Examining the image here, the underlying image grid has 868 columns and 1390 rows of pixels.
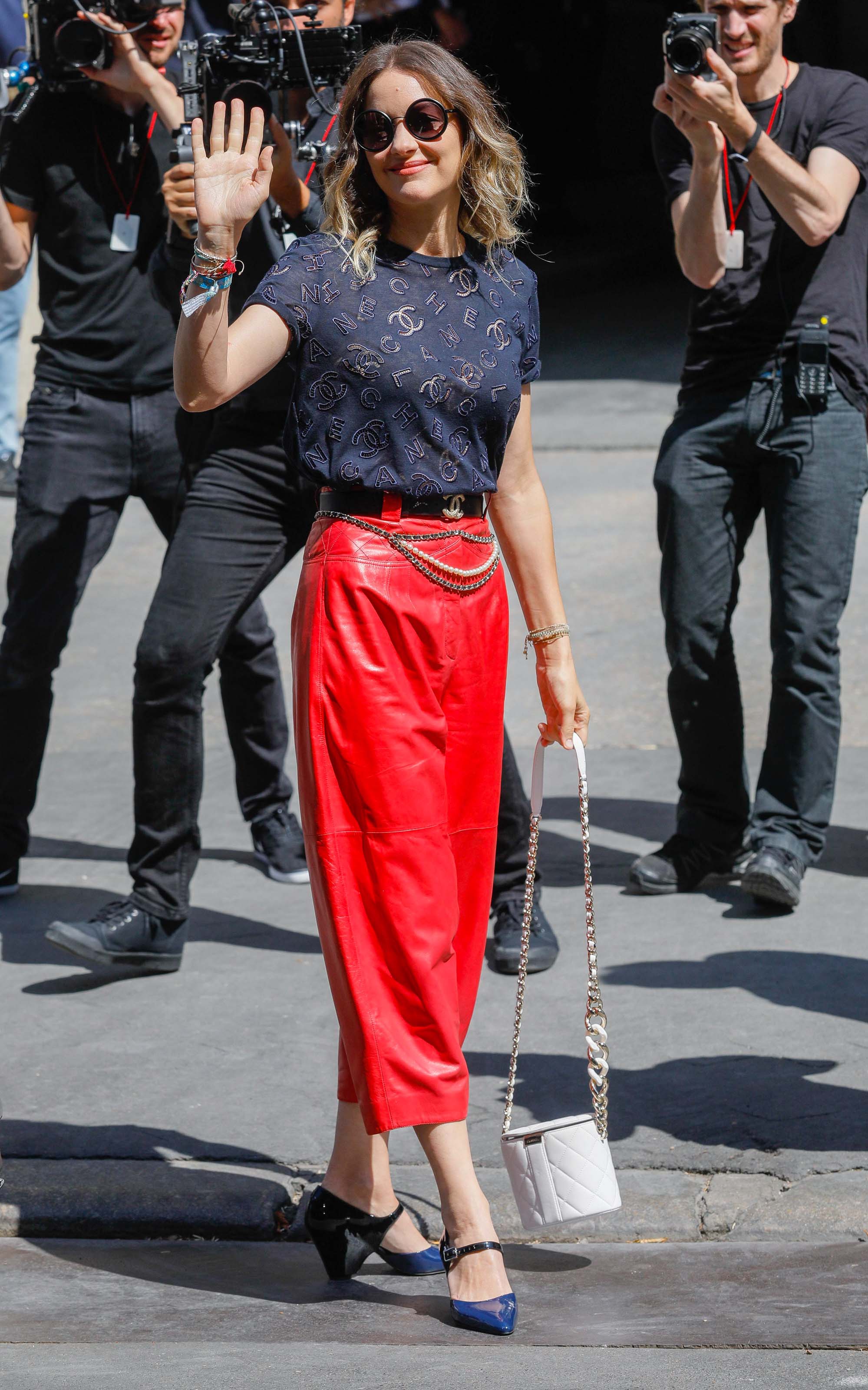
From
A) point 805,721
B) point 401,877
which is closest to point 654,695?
point 805,721

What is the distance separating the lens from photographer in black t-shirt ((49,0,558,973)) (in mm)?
4660

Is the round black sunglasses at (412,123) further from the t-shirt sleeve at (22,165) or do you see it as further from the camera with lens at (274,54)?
the t-shirt sleeve at (22,165)

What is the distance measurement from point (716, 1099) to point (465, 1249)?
1.01m

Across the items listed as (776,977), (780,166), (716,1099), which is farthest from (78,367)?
(716,1099)

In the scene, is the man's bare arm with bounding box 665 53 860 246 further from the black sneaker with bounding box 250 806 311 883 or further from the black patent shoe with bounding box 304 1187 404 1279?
the black patent shoe with bounding box 304 1187 404 1279

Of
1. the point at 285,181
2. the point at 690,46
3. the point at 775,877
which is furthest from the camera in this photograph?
the point at 775,877

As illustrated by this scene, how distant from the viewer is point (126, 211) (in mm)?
5188

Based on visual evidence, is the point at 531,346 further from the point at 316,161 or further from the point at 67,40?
the point at 67,40

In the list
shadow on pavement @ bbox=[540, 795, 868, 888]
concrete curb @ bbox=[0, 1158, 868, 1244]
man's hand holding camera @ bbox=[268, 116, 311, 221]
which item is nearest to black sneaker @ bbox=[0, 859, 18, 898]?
shadow on pavement @ bbox=[540, 795, 868, 888]

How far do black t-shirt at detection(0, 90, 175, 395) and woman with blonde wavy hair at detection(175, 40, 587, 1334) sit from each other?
6.51ft

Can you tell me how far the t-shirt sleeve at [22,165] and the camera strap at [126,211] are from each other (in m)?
0.18

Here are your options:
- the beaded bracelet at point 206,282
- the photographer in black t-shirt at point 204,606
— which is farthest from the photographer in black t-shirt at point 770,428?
the beaded bracelet at point 206,282

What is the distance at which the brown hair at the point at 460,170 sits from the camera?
329 centimetres

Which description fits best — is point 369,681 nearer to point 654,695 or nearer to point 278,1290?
point 278,1290
